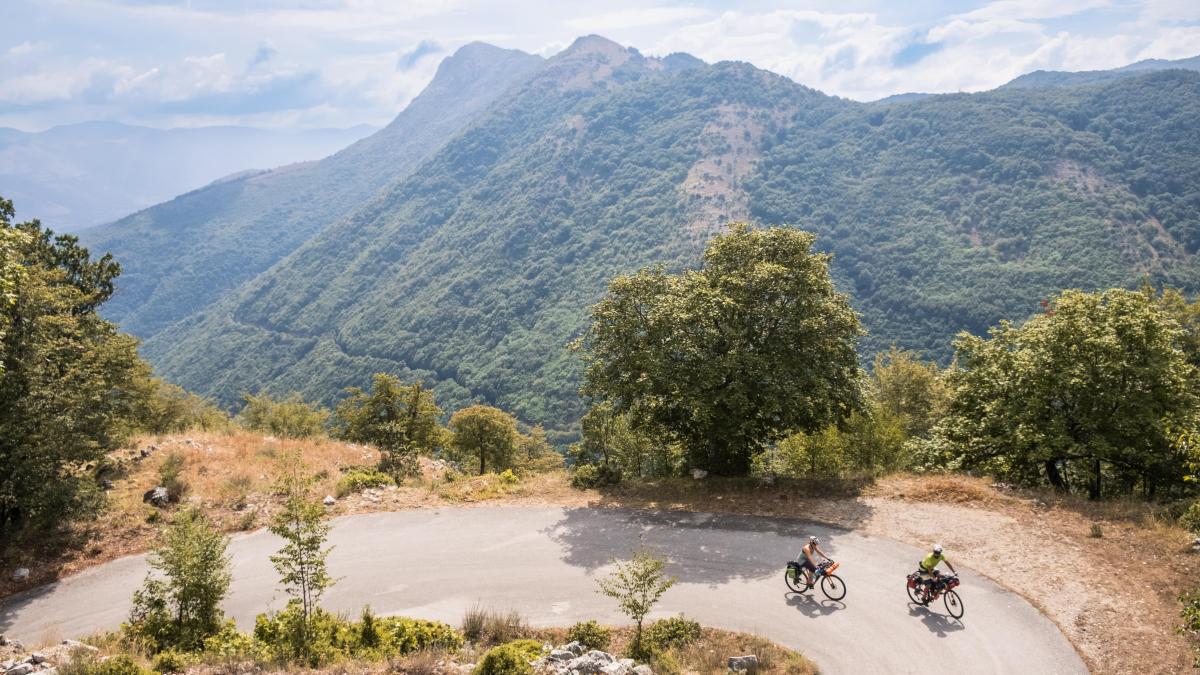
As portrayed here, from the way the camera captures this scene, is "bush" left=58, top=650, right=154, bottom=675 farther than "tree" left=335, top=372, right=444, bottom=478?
No

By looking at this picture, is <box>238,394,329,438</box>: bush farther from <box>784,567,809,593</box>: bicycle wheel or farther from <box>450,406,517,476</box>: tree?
<box>784,567,809,593</box>: bicycle wheel

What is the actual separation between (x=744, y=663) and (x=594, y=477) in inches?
442

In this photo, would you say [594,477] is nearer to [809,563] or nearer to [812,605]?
[809,563]

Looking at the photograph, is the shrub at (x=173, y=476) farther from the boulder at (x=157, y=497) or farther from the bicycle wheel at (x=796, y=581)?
the bicycle wheel at (x=796, y=581)

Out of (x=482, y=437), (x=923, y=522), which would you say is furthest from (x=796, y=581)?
(x=482, y=437)

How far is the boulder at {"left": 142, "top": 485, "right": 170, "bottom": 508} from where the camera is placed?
2156 centimetres

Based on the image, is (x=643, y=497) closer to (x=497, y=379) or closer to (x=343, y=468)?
(x=343, y=468)

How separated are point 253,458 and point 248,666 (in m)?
16.2

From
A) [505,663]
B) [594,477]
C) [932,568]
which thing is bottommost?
[932,568]

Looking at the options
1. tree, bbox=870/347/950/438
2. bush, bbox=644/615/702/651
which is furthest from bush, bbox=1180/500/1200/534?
tree, bbox=870/347/950/438

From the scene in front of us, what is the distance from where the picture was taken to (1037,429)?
22141mm

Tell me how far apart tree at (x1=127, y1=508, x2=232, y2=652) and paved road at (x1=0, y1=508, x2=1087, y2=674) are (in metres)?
2.06

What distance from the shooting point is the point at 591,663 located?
12.6 meters

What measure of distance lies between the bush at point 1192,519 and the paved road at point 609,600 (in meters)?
6.47
